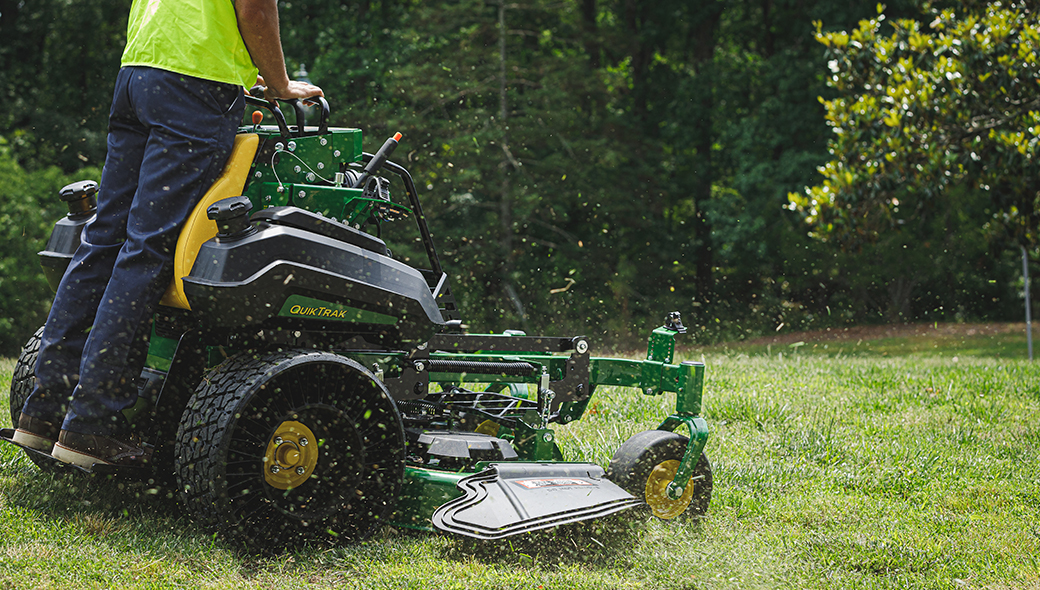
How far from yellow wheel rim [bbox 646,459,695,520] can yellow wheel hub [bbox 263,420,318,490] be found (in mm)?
1459

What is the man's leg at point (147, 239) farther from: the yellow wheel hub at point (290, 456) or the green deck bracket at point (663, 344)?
the green deck bracket at point (663, 344)

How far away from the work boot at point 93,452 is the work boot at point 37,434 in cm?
17

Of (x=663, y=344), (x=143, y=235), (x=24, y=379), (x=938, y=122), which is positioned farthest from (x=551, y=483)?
(x=938, y=122)

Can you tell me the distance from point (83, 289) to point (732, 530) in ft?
9.06

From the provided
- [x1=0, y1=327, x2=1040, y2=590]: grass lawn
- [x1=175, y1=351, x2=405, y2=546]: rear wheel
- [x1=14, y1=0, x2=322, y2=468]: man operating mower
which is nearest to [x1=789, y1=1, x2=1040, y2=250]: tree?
[x1=0, y1=327, x2=1040, y2=590]: grass lawn

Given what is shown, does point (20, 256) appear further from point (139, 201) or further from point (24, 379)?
point (139, 201)

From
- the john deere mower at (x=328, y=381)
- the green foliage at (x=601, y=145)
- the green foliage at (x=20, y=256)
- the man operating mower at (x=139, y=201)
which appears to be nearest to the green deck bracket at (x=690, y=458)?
the john deere mower at (x=328, y=381)

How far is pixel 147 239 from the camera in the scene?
3018 mm

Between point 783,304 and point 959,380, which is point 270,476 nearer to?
point 959,380

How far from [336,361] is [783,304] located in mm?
18449

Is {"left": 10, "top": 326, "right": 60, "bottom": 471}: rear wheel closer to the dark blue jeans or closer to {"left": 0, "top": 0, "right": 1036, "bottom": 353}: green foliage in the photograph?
the dark blue jeans

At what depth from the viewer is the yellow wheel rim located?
375cm

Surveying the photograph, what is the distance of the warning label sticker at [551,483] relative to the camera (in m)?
3.28

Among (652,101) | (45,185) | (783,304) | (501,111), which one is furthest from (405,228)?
(652,101)
